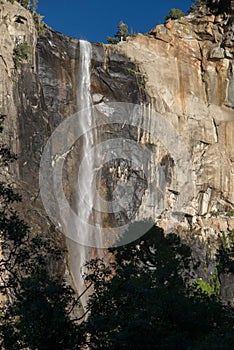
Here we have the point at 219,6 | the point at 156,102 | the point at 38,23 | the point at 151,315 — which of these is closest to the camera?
the point at 151,315

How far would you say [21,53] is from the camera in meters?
33.6

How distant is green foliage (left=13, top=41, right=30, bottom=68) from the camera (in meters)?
33.0

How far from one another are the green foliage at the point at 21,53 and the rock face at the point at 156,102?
247mm

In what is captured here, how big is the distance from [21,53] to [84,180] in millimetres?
7016

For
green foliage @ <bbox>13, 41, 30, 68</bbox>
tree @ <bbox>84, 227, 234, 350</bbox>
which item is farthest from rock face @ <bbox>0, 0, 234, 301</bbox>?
tree @ <bbox>84, 227, 234, 350</bbox>

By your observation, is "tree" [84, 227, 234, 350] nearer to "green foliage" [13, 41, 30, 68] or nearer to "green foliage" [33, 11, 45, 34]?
"green foliage" [13, 41, 30, 68]

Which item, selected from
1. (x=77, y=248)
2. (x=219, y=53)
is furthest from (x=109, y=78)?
(x=77, y=248)

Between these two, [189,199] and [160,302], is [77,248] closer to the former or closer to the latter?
[189,199]

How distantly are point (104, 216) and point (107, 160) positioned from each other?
338cm

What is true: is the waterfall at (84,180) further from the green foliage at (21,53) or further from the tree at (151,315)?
the tree at (151,315)

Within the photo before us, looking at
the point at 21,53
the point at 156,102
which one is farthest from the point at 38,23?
the point at 156,102

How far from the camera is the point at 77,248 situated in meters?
33.0

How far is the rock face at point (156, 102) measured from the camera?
32.8 metres

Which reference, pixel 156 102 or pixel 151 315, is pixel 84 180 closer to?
pixel 156 102
